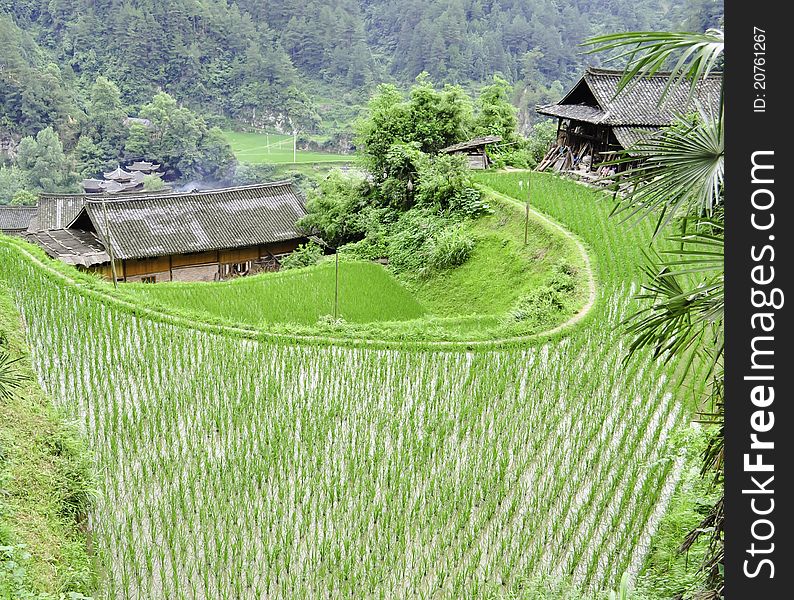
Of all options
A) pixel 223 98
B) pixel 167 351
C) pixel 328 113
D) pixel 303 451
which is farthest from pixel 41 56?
pixel 303 451

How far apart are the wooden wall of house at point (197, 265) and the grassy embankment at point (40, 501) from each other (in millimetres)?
9316

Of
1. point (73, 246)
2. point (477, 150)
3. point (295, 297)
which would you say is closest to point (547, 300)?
point (295, 297)

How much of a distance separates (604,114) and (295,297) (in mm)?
9126

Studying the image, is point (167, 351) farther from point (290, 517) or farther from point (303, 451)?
point (290, 517)

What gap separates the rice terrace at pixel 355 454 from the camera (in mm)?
5508

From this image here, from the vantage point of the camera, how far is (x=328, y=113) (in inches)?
1842

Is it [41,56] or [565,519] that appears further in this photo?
[41,56]

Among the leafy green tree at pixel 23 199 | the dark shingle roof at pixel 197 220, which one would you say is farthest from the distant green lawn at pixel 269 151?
the dark shingle roof at pixel 197 220

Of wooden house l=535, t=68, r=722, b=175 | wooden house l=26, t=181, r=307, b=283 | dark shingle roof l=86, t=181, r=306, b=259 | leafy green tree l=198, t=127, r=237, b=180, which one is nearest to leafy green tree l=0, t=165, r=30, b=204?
leafy green tree l=198, t=127, r=237, b=180

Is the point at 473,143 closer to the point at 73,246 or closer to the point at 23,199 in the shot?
the point at 73,246

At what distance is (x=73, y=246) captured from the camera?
16.8m

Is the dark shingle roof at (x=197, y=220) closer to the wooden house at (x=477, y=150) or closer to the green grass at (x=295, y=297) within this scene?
the green grass at (x=295, y=297)

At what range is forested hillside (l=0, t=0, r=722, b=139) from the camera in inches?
1592

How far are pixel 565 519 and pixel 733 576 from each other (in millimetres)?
3415
